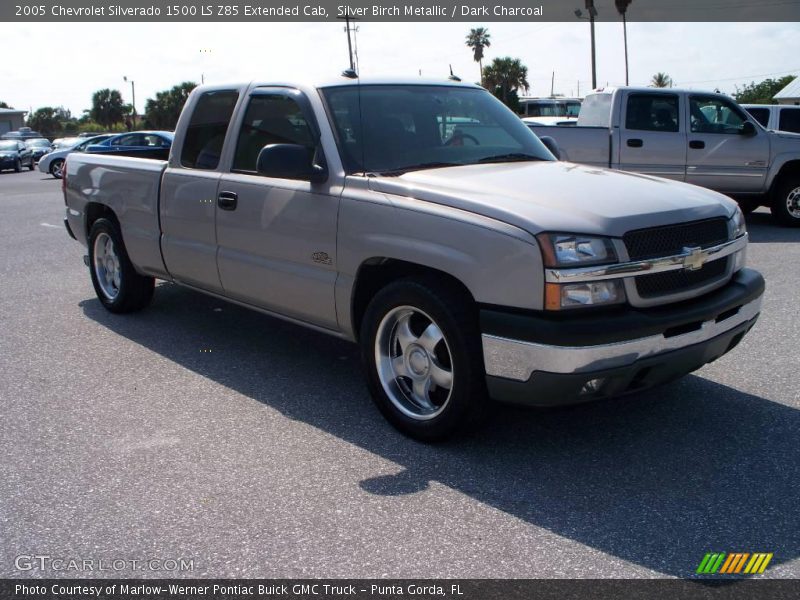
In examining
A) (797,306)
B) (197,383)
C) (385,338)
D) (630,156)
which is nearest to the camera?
(385,338)

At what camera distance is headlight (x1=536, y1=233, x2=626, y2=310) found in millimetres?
3625

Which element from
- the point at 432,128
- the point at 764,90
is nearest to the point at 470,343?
the point at 432,128

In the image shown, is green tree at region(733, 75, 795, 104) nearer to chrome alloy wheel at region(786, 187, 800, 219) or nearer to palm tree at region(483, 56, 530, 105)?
palm tree at region(483, 56, 530, 105)

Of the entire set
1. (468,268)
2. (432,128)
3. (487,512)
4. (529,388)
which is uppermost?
(432,128)

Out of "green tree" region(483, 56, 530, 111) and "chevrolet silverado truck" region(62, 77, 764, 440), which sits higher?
"green tree" region(483, 56, 530, 111)

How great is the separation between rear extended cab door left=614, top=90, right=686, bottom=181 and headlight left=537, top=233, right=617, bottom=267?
8.33 metres

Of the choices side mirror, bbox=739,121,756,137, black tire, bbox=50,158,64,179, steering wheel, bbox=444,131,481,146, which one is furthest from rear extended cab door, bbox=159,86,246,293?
black tire, bbox=50,158,64,179

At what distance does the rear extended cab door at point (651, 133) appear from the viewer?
11.6 m

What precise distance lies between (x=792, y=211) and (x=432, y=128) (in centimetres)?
881

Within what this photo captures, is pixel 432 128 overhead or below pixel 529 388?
overhead

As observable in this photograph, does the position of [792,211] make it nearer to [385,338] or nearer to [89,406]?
→ [385,338]

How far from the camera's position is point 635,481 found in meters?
3.78

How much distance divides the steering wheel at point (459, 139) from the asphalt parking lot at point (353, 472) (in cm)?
162

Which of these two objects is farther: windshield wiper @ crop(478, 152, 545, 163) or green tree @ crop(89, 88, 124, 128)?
green tree @ crop(89, 88, 124, 128)
